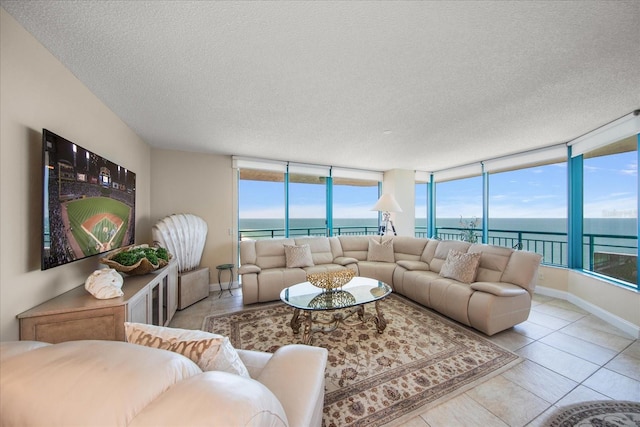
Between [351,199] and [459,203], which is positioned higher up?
[351,199]

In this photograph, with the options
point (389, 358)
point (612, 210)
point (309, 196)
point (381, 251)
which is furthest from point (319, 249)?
point (612, 210)

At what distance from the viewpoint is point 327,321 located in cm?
275

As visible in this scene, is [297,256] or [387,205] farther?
[387,205]

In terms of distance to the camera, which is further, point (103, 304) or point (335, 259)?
point (335, 259)

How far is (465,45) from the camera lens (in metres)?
1.51

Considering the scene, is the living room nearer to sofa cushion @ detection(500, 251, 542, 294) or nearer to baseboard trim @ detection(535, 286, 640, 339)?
baseboard trim @ detection(535, 286, 640, 339)

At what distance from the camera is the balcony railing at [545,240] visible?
3186 millimetres

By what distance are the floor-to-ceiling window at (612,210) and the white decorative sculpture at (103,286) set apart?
537cm

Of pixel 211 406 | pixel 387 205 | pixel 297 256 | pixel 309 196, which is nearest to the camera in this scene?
pixel 211 406

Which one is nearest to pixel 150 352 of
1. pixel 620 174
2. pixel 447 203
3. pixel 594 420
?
pixel 594 420

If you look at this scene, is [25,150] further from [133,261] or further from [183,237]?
[183,237]

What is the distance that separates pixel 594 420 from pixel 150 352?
2.61 metres

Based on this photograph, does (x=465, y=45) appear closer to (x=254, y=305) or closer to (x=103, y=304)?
(x=103, y=304)

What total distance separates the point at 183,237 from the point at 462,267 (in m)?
3.97
